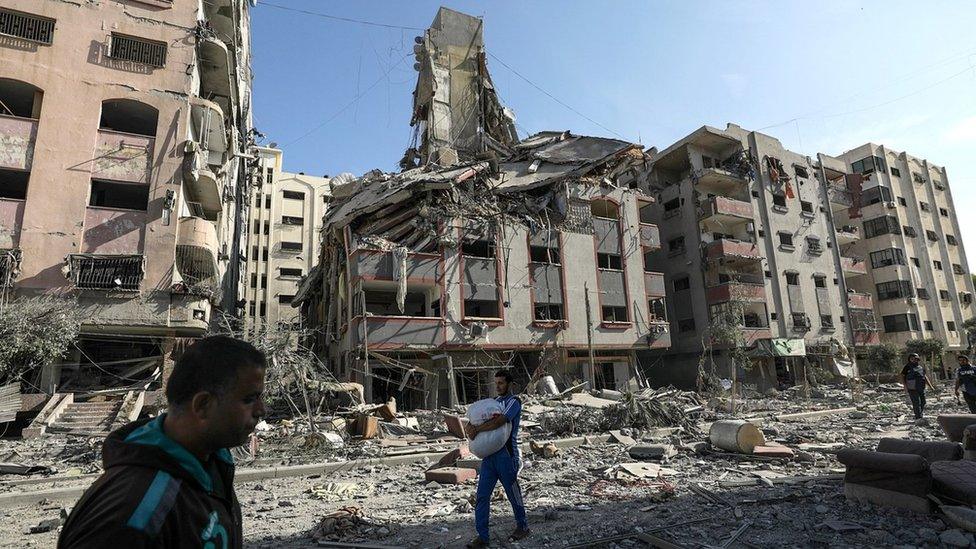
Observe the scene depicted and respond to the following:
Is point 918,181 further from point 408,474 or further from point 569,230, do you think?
point 408,474

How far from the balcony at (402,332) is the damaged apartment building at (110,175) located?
6.41m

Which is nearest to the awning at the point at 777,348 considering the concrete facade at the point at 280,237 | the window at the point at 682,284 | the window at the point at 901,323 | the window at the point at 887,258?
the window at the point at 682,284

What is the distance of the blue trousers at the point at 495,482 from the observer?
193 inches

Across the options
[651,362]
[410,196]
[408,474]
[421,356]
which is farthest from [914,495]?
[651,362]

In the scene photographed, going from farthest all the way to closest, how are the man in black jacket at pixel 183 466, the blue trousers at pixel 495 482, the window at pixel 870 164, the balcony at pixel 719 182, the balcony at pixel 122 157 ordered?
the window at pixel 870 164 < the balcony at pixel 719 182 < the balcony at pixel 122 157 < the blue trousers at pixel 495 482 < the man in black jacket at pixel 183 466

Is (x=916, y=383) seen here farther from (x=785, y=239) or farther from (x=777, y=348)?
(x=785, y=239)

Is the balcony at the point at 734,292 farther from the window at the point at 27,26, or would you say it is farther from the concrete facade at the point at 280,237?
the window at the point at 27,26

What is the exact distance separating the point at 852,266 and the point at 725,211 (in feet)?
46.7

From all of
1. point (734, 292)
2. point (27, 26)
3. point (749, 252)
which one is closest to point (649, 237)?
point (734, 292)

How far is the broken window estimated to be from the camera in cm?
1758

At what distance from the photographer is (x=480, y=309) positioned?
26.6m

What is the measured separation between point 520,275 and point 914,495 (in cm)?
2152

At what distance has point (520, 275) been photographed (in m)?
26.4

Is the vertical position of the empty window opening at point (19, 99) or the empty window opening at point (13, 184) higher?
the empty window opening at point (19, 99)
